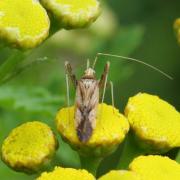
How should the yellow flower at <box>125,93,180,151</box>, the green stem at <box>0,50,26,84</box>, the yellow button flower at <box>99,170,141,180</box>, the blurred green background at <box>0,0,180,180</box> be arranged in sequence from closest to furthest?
the yellow button flower at <box>99,170,141,180</box>, the yellow flower at <box>125,93,180,151</box>, the green stem at <box>0,50,26,84</box>, the blurred green background at <box>0,0,180,180</box>

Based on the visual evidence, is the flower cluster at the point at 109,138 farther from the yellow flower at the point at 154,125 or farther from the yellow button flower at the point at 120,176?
the yellow button flower at the point at 120,176

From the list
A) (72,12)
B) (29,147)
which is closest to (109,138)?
(29,147)

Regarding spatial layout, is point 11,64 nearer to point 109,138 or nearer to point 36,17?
point 36,17

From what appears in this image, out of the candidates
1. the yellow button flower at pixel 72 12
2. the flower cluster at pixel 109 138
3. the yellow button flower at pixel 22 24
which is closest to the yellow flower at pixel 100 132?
the flower cluster at pixel 109 138

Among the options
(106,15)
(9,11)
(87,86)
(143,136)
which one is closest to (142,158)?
(143,136)

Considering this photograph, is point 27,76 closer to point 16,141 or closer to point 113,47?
point 113,47

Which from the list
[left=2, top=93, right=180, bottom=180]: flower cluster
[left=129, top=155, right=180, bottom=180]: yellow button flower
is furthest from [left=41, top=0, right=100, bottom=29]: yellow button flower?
[left=129, top=155, right=180, bottom=180]: yellow button flower

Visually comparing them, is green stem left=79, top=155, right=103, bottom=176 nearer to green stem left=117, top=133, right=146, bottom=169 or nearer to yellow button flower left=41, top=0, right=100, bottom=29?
green stem left=117, top=133, right=146, bottom=169
